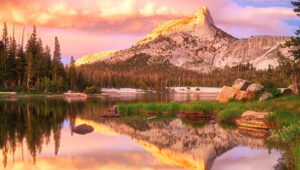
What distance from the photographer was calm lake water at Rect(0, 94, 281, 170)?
16.0 meters

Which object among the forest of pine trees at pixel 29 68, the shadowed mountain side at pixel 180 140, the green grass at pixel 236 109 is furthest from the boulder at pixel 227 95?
the forest of pine trees at pixel 29 68

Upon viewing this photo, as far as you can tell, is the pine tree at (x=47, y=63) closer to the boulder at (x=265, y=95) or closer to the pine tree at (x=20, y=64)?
the pine tree at (x=20, y=64)

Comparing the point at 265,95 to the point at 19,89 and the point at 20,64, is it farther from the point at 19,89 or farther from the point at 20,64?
the point at 20,64

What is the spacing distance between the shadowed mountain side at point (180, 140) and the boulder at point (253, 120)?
258 centimetres

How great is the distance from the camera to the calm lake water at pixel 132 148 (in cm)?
1596

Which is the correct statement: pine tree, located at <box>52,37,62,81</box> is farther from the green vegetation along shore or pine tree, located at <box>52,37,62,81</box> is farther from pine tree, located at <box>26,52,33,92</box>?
the green vegetation along shore

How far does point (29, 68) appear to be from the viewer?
291 feet

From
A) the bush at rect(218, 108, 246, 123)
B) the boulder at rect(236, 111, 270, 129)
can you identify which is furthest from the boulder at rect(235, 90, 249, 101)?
the boulder at rect(236, 111, 270, 129)

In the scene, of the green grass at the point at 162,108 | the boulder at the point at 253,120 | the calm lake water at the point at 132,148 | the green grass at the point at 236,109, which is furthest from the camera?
the green grass at the point at 162,108

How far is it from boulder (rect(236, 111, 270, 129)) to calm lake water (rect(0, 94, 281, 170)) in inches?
89.5

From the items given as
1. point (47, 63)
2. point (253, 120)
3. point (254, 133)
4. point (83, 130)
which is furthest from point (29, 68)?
point (254, 133)

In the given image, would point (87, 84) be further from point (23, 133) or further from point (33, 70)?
point (23, 133)

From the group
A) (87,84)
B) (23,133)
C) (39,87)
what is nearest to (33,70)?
(39,87)

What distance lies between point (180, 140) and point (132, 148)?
179 inches
